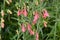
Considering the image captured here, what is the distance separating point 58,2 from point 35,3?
0.40 metres

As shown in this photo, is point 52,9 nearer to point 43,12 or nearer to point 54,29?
point 54,29

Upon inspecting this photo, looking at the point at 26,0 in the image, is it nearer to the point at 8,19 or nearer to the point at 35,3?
the point at 35,3

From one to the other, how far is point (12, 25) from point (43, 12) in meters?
0.53

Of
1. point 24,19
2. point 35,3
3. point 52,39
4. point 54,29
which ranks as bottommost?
point 52,39

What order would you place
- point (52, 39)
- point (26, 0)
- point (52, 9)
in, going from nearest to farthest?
point (26, 0), point (52, 39), point (52, 9)

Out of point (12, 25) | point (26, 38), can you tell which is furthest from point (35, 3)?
point (12, 25)

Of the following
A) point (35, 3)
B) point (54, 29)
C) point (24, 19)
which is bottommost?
point (54, 29)

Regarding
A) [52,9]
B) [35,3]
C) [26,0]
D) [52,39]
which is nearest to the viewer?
[35,3]

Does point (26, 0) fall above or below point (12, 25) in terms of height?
above

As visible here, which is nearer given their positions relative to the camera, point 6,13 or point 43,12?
point 43,12

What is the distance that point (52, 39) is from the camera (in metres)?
1.84

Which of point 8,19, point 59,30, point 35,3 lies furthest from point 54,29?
point 8,19

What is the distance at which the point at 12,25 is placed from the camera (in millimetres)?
1972

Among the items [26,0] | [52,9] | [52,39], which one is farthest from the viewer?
[52,9]
